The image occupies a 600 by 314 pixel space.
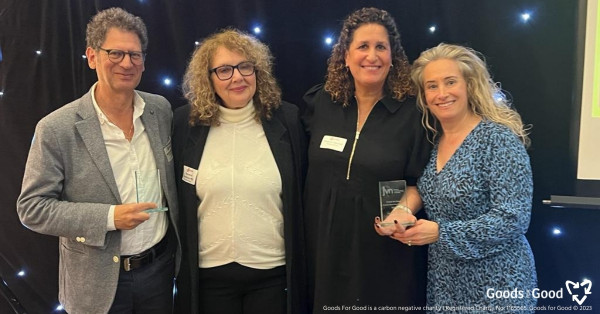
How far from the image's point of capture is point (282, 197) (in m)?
1.86

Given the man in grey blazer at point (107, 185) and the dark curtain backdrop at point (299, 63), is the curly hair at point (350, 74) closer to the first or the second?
the dark curtain backdrop at point (299, 63)

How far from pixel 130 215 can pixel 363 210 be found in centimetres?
92

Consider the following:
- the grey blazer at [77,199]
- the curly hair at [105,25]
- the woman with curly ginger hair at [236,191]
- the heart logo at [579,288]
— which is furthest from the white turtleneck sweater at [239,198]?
the heart logo at [579,288]

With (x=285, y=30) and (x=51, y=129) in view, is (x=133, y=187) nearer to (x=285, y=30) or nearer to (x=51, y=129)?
(x=51, y=129)

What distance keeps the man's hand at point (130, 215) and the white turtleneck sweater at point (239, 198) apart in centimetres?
27

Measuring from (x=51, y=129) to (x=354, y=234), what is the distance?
1268mm

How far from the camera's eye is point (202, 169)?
1.84m

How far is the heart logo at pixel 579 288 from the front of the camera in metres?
2.26

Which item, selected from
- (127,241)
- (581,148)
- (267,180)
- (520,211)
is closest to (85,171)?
(127,241)

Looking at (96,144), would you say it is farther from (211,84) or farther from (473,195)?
(473,195)

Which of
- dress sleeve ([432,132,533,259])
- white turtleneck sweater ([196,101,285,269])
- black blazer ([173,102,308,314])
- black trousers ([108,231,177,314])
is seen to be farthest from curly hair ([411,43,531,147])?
black trousers ([108,231,177,314])

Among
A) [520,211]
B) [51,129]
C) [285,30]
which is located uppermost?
[285,30]

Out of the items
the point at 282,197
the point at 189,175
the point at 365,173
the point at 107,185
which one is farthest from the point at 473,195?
the point at 107,185

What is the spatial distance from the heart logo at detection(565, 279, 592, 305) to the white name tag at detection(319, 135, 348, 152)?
144cm
